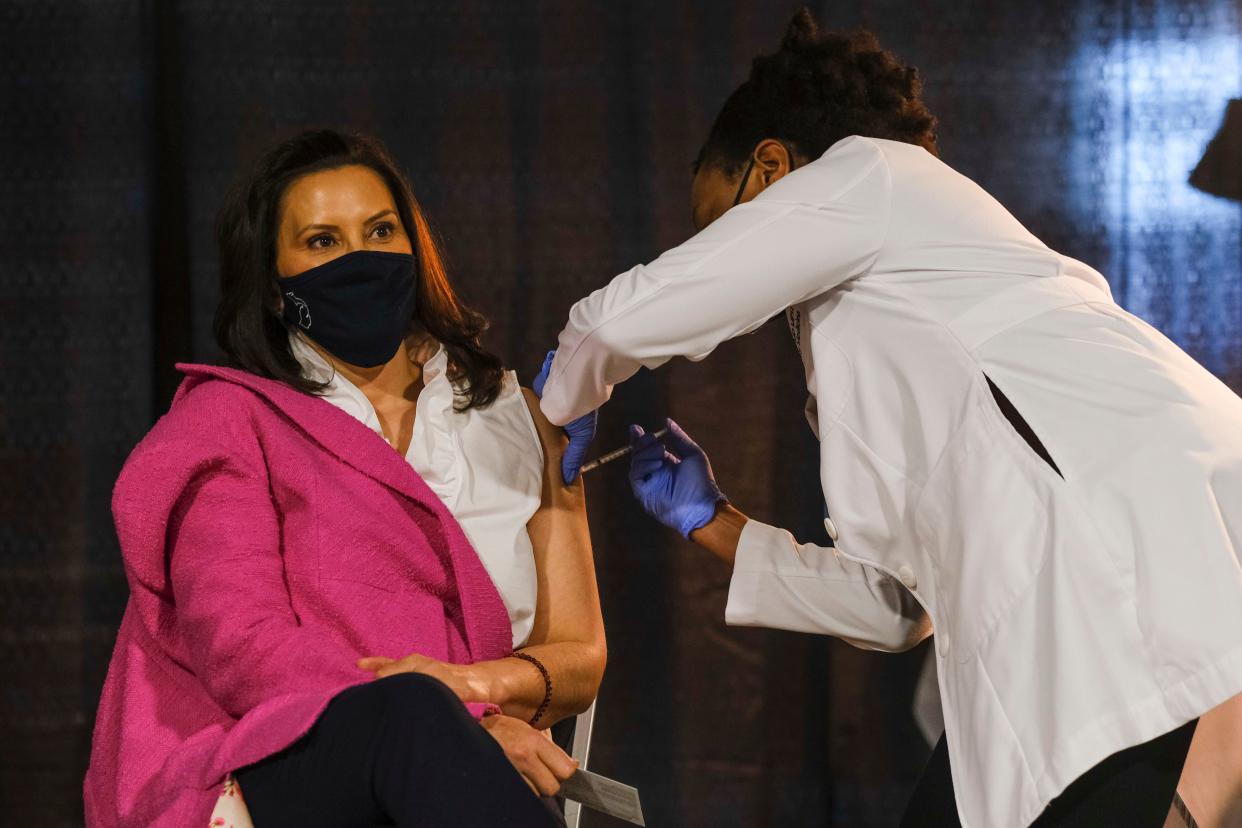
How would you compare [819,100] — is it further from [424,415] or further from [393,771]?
[393,771]

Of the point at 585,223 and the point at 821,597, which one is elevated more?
the point at 585,223

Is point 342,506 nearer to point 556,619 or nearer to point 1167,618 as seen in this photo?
point 556,619

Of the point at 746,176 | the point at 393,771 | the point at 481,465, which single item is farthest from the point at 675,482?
the point at 393,771

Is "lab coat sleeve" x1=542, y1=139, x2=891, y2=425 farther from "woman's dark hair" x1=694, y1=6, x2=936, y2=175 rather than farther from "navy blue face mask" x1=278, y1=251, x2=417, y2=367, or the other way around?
"navy blue face mask" x1=278, y1=251, x2=417, y2=367

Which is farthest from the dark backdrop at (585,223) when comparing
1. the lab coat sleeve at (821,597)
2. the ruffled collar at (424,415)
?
the lab coat sleeve at (821,597)

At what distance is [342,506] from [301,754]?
0.41 meters

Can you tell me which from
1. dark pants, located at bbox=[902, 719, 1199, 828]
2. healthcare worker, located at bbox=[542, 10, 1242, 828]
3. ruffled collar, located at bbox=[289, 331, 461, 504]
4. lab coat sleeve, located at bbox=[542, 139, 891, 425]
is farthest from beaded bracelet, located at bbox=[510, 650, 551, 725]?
dark pants, located at bbox=[902, 719, 1199, 828]

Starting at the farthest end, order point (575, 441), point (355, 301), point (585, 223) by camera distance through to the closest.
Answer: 1. point (585, 223)
2. point (575, 441)
3. point (355, 301)

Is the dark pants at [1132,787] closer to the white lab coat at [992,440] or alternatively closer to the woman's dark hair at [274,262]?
the white lab coat at [992,440]

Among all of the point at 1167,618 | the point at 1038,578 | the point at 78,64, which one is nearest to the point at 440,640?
the point at 1038,578

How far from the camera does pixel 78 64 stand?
2.33 m

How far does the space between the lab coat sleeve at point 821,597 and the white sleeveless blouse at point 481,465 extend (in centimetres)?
30

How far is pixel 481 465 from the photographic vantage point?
175 cm

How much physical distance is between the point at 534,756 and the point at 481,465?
1.61 feet
